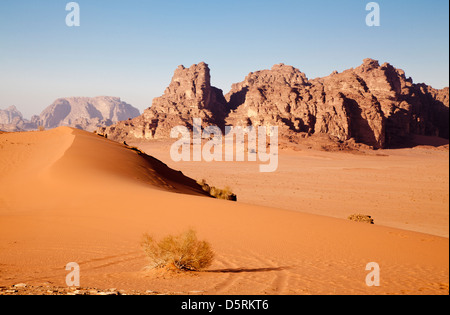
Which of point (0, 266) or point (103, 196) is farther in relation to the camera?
point (103, 196)

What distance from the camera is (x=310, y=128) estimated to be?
77500 mm

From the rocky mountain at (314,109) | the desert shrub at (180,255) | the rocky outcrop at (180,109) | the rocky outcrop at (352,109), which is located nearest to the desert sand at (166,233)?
the desert shrub at (180,255)

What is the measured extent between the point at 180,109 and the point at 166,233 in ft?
275

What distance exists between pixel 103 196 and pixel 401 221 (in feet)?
46.7

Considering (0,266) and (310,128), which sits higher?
(310,128)

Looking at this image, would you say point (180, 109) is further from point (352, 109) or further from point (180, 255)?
point (180, 255)

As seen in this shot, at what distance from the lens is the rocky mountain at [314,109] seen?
253 feet

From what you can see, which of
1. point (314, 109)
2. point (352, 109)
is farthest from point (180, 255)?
point (352, 109)

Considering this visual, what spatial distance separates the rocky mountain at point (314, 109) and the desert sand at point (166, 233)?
5724cm

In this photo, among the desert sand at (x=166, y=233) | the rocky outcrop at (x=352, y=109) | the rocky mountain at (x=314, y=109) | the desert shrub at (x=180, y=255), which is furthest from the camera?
the rocky mountain at (x=314, y=109)

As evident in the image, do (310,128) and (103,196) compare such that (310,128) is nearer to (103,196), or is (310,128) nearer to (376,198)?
(376,198)

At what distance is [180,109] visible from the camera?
8988 centimetres

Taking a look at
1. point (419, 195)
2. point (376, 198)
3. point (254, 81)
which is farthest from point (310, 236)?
point (254, 81)

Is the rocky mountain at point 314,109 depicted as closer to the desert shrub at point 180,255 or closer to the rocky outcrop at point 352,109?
the rocky outcrop at point 352,109
